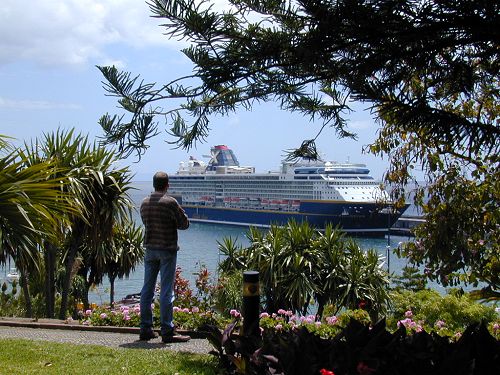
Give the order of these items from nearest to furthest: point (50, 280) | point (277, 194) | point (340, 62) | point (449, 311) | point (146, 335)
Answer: point (340, 62) < point (146, 335) < point (449, 311) < point (50, 280) < point (277, 194)

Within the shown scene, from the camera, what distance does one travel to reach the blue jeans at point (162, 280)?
569cm

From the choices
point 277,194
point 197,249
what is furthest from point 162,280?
point 277,194

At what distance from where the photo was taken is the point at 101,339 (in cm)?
625

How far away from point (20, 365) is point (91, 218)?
5.67m

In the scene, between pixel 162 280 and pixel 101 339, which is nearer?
pixel 162 280

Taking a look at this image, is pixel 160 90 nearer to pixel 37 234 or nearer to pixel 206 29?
→ pixel 206 29

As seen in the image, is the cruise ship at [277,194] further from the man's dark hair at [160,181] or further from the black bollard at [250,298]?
the black bollard at [250,298]

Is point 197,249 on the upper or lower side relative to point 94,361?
lower

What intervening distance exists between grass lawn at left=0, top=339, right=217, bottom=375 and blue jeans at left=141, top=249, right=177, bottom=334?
1.33ft

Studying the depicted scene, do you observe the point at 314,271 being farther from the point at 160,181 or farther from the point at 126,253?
the point at 126,253

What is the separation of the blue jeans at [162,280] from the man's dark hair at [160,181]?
56cm

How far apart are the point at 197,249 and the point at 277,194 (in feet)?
70.5

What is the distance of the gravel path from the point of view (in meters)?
5.68

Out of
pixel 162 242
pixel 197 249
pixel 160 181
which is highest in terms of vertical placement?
pixel 160 181
